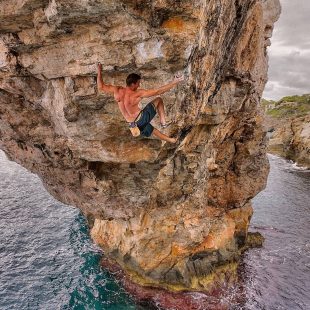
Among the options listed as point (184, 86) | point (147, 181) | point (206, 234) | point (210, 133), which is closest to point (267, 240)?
point (206, 234)

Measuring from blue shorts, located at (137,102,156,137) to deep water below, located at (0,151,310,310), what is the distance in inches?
511

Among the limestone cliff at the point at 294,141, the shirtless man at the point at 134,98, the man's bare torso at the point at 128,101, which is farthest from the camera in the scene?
the limestone cliff at the point at 294,141

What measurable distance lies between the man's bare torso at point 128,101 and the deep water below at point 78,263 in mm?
13676

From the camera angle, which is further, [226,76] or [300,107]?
[300,107]

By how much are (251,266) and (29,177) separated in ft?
92.7

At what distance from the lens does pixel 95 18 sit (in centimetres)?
1112

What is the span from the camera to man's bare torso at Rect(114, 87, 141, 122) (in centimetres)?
1105

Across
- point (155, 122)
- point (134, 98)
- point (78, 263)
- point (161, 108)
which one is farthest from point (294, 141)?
point (134, 98)

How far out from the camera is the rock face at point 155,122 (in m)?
11.5

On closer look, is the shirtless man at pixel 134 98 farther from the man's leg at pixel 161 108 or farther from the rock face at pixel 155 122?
the rock face at pixel 155 122

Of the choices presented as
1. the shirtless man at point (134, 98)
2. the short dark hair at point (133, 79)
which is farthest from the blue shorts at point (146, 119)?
the short dark hair at point (133, 79)

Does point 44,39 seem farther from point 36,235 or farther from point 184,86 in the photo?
point 36,235

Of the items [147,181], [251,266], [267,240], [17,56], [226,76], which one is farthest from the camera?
[267,240]

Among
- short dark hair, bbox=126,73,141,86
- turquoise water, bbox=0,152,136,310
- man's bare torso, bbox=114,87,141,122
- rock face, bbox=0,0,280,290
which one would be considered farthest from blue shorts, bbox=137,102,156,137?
turquoise water, bbox=0,152,136,310
